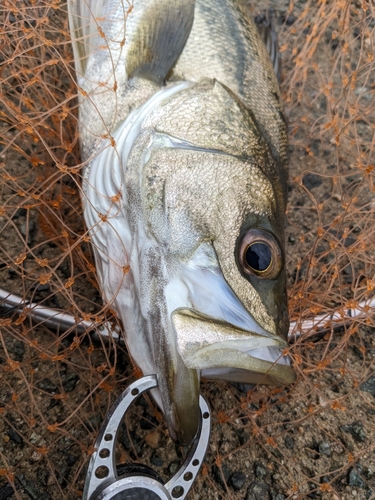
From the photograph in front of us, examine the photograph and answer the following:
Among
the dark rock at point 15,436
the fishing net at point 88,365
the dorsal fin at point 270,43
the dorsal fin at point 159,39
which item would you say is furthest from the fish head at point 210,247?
the dark rock at point 15,436

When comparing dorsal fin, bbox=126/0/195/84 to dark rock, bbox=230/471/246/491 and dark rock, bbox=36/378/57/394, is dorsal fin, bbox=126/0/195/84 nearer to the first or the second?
dark rock, bbox=36/378/57/394

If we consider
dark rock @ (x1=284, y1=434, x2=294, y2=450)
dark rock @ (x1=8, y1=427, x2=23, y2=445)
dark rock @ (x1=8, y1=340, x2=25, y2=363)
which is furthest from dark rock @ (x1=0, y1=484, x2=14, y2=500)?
dark rock @ (x1=284, y1=434, x2=294, y2=450)

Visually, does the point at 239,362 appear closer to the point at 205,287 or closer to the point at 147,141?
the point at 205,287

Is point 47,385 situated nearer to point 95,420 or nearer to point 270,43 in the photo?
point 95,420

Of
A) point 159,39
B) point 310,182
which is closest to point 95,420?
point 159,39

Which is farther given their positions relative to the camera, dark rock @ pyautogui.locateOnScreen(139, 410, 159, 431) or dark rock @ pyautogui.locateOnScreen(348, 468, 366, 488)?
dark rock @ pyautogui.locateOnScreen(348, 468, 366, 488)
